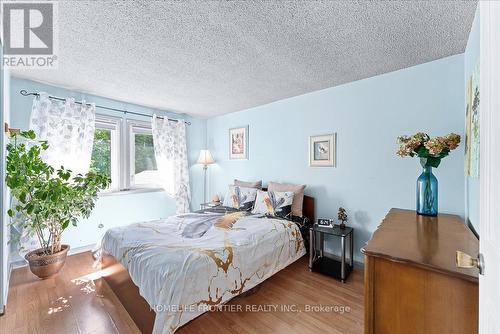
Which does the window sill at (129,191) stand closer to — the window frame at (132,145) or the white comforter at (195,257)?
the window frame at (132,145)

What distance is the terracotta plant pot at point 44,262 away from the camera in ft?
7.52

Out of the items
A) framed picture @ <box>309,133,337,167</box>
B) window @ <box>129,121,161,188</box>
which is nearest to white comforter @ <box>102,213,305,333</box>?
framed picture @ <box>309,133,337,167</box>

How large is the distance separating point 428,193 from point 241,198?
223 centimetres

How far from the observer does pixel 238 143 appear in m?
4.05

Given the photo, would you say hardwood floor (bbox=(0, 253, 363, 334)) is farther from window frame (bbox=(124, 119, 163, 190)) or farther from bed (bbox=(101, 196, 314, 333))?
window frame (bbox=(124, 119, 163, 190))

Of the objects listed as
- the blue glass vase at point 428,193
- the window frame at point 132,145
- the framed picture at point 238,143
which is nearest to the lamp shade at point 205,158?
the framed picture at point 238,143

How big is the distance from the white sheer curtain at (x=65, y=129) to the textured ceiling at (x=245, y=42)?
0.31 m

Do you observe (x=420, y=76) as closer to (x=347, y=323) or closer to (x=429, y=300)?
(x=429, y=300)

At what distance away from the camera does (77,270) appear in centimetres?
257

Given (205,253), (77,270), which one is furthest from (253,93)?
(77,270)

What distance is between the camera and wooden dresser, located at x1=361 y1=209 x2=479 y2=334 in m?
0.84
